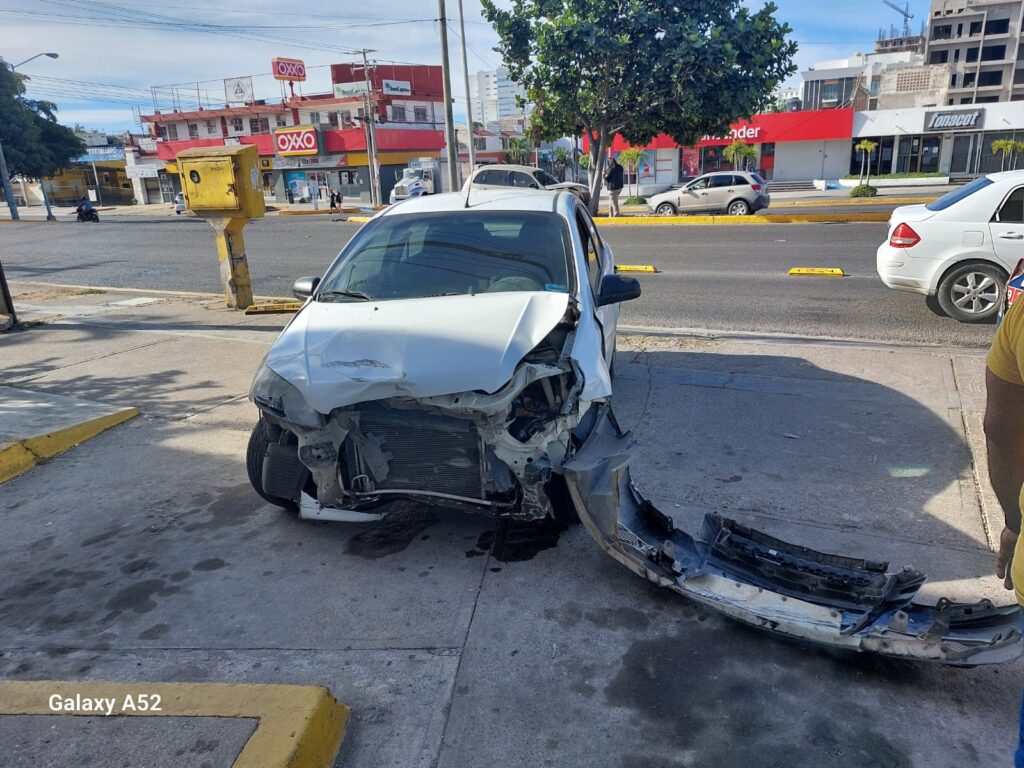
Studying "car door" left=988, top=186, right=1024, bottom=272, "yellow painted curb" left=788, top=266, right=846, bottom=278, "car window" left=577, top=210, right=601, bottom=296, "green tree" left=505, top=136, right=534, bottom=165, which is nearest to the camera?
"car window" left=577, top=210, right=601, bottom=296

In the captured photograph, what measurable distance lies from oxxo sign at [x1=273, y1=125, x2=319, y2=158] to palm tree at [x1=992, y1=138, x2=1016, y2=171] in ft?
131

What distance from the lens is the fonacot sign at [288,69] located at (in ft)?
176

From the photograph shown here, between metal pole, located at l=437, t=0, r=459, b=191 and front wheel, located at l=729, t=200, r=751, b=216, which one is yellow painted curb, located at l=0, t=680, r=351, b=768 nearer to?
metal pole, located at l=437, t=0, r=459, b=191

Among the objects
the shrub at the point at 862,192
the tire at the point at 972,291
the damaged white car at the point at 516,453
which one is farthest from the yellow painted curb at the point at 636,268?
the shrub at the point at 862,192

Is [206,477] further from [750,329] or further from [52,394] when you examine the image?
[750,329]

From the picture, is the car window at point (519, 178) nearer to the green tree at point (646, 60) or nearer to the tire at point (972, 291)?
the green tree at point (646, 60)

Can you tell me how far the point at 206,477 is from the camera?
4.83 m

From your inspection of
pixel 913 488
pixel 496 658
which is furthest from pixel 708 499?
pixel 496 658

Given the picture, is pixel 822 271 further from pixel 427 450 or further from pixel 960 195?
pixel 427 450

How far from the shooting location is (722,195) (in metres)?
24.3

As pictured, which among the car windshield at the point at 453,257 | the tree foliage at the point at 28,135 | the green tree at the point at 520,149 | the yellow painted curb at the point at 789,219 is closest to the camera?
the car windshield at the point at 453,257

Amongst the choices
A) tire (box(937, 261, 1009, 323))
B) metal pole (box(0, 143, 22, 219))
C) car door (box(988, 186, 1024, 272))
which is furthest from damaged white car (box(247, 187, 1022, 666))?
metal pole (box(0, 143, 22, 219))

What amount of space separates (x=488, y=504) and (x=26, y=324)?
Answer: 28.0 ft

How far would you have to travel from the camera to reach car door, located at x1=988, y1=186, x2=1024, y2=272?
7.98 m
